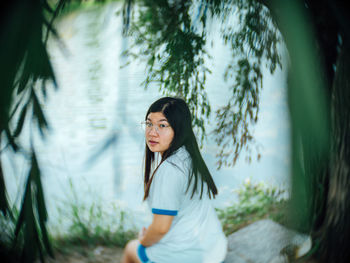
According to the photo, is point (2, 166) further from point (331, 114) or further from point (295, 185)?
point (331, 114)

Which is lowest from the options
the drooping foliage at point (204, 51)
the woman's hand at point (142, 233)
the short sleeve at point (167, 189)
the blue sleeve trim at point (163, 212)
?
the woman's hand at point (142, 233)

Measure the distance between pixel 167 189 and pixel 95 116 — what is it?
31 centimetres

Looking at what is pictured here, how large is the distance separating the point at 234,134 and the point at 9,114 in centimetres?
69

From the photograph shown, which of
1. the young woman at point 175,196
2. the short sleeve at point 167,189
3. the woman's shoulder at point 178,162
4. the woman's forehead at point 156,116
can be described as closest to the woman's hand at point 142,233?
the young woman at point 175,196

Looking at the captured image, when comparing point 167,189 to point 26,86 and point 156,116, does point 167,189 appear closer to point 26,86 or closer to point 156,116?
point 156,116

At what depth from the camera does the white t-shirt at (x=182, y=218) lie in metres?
0.92

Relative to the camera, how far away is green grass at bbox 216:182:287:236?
1089 mm

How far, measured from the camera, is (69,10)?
847 mm

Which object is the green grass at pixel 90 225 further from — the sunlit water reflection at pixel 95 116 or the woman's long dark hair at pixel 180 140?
the woman's long dark hair at pixel 180 140

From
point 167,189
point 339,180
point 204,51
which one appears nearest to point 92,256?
point 167,189

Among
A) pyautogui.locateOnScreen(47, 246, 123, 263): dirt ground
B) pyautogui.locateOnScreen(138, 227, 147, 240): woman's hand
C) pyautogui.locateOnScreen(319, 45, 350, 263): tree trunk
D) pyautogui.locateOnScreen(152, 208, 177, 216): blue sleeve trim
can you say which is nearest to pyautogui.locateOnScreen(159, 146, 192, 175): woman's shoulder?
pyautogui.locateOnScreen(152, 208, 177, 216): blue sleeve trim

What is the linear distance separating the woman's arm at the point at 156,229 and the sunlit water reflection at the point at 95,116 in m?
0.13

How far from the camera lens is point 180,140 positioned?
38.9 inches

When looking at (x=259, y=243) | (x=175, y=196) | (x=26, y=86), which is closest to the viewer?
(x=26, y=86)
